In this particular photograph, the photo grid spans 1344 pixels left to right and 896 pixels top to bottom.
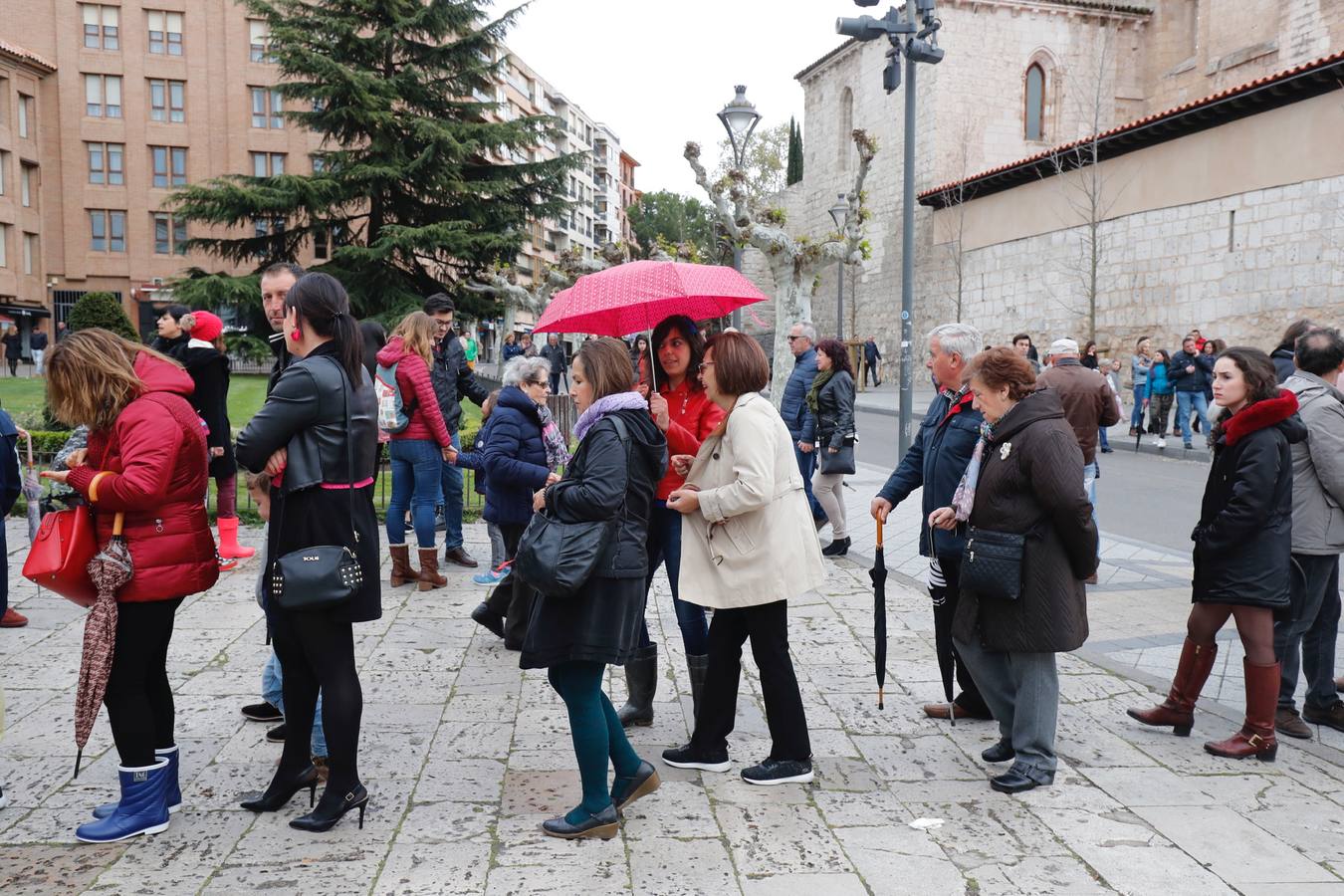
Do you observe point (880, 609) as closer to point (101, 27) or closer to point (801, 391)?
point (801, 391)

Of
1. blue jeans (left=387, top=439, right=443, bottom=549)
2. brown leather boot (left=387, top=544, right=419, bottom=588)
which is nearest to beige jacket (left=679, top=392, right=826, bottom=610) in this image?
blue jeans (left=387, top=439, right=443, bottom=549)

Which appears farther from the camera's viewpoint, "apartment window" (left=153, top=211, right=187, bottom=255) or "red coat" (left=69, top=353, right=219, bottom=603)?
"apartment window" (left=153, top=211, right=187, bottom=255)

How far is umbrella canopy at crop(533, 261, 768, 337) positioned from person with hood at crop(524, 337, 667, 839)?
2.62 ft

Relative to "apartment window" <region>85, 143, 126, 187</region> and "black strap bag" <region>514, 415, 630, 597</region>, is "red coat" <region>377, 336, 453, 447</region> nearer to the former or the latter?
"black strap bag" <region>514, 415, 630, 597</region>

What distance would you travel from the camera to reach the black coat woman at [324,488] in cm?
342

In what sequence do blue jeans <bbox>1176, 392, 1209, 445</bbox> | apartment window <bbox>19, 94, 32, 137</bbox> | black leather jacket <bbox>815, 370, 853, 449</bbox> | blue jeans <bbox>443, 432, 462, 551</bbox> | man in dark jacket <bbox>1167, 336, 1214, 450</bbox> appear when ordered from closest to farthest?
blue jeans <bbox>443, 432, 462, 551</bbox> < black leather jacket <bbox>815, 370, 853, 449</bbox> < man in dark jacket <bbox>1167, 336, 1214, 450</bbox> < blue jeans <bbox>1176, 392, 1209, 445</bbox> < apartment window <bbox>19, 94, 32, 137</bbox>

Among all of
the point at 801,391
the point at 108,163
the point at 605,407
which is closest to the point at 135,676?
the point at 605,407

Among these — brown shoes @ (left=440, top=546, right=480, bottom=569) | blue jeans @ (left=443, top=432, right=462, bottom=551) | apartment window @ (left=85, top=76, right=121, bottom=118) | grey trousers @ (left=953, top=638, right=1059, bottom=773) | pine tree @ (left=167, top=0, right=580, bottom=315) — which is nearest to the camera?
grey trousers @ (left=953, top=638, right=1059, bottom=773)

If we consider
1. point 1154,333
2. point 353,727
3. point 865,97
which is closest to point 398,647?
point 353,727

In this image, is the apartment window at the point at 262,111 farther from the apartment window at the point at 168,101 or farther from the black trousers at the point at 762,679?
the black trousers at the point at 762,679

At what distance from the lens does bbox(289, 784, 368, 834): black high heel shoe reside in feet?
11.9

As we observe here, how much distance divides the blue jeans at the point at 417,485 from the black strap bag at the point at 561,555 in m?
4.11

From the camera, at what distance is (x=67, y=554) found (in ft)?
11.2

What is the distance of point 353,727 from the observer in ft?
11.9
